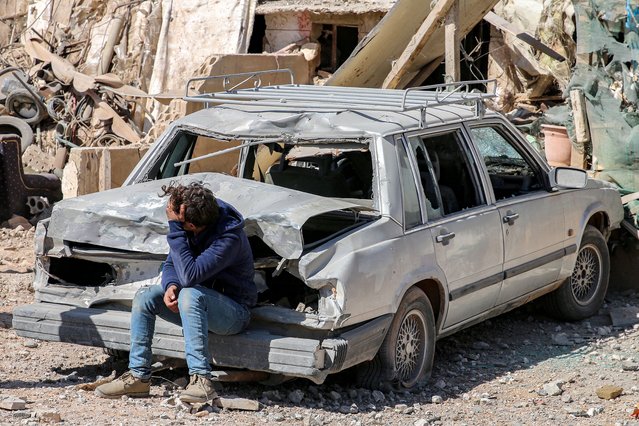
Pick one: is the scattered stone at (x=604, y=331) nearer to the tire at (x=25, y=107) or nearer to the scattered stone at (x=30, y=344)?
the scattered stone at (x=30, y=344)

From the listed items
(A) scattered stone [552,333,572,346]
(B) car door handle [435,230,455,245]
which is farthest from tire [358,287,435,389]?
(A) scattered stone [552,333,572,346]

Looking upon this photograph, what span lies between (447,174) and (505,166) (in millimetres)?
1115

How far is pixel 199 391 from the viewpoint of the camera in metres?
5.95

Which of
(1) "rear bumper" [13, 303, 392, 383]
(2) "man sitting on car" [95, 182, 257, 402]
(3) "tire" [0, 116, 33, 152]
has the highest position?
(3) "tire" [0, 116, 33, 152]

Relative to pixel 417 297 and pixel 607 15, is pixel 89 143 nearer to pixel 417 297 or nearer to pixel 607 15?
pixel 607 15

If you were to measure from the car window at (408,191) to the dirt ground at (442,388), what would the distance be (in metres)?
1.05

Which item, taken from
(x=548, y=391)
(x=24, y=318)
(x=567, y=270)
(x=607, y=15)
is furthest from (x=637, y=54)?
(x=24, y=318)

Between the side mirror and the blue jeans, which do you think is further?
the side mirror

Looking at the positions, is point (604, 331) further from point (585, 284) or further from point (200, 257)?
point (200, 257)

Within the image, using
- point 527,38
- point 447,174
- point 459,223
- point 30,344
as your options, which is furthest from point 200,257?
point 527,38

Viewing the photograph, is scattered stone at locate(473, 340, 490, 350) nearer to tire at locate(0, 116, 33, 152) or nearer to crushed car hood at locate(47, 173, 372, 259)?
crushed car hood at locate(47, 173, 372, 259)

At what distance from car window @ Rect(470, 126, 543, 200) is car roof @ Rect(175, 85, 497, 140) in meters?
0.22

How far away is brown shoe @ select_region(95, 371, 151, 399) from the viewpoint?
6137 mm

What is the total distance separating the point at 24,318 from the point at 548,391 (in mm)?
3254
